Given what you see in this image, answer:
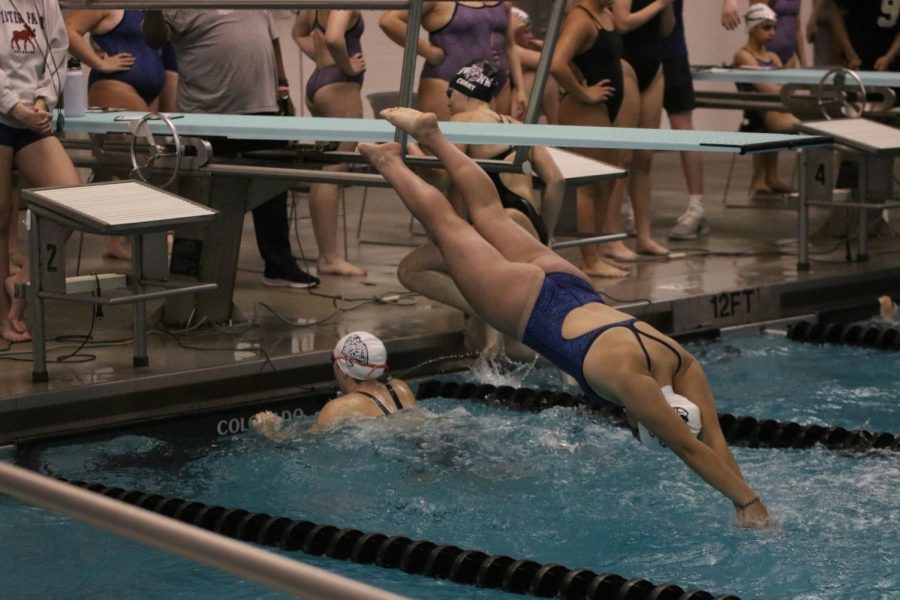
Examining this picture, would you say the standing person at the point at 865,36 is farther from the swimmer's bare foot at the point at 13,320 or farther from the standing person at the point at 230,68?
the swimmer's bare foot at the point at 13,320

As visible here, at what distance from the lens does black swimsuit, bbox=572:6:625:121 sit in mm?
7559

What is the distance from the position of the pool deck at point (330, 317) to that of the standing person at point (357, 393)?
354 mm

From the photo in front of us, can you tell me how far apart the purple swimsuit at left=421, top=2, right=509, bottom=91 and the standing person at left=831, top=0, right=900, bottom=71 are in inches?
158

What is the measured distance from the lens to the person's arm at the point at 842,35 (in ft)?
34.8

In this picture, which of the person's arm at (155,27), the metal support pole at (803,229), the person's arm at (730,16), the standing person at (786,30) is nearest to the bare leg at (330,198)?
the person's arm at (155,27)

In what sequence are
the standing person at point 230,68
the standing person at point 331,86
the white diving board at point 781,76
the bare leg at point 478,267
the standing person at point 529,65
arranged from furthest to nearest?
the standing person at point 529,65
the white diving board at point 781,76
the standing person at point 331,86
the standing person at point 230,68
the bare leg at point 478,267

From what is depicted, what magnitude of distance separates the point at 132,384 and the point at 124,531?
11.8 feet

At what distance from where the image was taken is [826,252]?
8547 mm

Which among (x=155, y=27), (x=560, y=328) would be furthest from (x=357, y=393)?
(x=155, y=27)

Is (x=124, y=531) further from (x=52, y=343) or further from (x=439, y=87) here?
(x=439, y=87)

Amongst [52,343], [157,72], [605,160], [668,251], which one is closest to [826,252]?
[668,251]

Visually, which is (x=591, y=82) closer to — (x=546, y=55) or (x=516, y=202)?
(x=516, y=202)

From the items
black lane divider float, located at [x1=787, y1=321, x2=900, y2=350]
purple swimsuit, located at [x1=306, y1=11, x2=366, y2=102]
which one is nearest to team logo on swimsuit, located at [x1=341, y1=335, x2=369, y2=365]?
purple swimsuit, located at [x1=306, y1=11, x2=366, y2=102]

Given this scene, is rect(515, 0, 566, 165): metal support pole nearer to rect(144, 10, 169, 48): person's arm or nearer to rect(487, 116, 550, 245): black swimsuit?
rect(487, 116, 550, 245): black swimsuit
